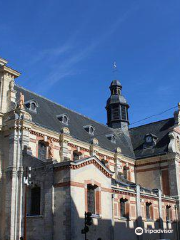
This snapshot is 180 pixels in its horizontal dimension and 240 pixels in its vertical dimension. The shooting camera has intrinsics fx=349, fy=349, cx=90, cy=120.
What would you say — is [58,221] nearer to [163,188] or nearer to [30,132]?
[30,132]

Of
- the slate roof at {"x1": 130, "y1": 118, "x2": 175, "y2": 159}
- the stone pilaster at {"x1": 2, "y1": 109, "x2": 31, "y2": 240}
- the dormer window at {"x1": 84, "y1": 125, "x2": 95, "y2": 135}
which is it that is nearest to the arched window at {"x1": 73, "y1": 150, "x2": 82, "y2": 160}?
the dormer window at {"x1": 84, "y1": 125, "x2": 95, "y2": 135}

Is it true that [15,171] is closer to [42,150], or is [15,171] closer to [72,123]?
[42,150]

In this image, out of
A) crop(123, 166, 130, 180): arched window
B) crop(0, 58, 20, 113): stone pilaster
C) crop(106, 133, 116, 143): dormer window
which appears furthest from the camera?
crop(106, 133, 116, 143): dormer window

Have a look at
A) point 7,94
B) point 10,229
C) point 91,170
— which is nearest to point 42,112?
point 7,94

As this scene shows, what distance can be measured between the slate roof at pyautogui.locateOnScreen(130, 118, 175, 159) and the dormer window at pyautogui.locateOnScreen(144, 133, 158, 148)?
1.66 feet

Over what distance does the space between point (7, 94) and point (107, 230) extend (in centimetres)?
1513

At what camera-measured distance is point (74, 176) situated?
2647 cm

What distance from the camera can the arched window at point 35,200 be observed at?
27781mm

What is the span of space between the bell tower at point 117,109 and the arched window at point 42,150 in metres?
20.5

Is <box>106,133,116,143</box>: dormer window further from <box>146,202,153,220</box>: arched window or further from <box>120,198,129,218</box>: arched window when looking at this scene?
<box>120,198,129,218</box>: arched window

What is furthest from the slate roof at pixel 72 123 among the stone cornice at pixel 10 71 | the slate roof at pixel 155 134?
the stone cornice at pixel 10 71

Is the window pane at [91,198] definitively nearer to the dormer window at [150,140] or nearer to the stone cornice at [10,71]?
the stone cornice at [10,71]

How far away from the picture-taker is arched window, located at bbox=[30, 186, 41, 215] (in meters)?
27.8

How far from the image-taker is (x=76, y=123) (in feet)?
136
